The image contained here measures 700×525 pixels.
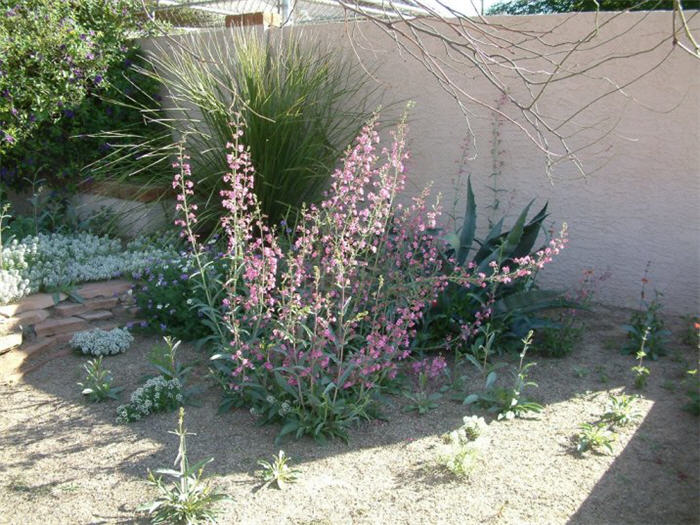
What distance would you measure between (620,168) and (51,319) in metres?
3.60

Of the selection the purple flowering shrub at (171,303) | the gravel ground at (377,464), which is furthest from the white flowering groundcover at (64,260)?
the gravel ground at (377,464)

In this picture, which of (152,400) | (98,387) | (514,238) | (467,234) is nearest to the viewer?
(152,400)

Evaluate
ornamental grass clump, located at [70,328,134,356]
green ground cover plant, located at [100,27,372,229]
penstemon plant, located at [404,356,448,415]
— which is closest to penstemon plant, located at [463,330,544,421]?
penstemon plant, located at [404,356,448,415]

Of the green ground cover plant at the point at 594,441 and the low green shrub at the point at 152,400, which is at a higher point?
the green ground cover plant at the point at 594,441

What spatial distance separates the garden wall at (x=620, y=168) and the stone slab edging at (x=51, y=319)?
85.2 inches

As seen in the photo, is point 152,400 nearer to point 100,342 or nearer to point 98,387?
point 98,387

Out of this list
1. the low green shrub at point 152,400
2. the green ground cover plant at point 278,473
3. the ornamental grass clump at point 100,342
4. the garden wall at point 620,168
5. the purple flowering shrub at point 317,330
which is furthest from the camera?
the garden wall at point 620,168

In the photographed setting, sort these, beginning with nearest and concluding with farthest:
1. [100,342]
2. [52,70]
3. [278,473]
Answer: [278,473]
[100,342]
[52,70]

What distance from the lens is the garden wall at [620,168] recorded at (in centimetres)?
411

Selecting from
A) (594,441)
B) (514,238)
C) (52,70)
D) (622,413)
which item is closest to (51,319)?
(52,70)

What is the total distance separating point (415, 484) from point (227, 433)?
865 mm

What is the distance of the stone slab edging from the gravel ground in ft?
0.67

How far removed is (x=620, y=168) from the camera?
4.31 metres

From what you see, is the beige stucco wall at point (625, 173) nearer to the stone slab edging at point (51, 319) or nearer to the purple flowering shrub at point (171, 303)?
the purple flowering shrub at point (171, 303)
